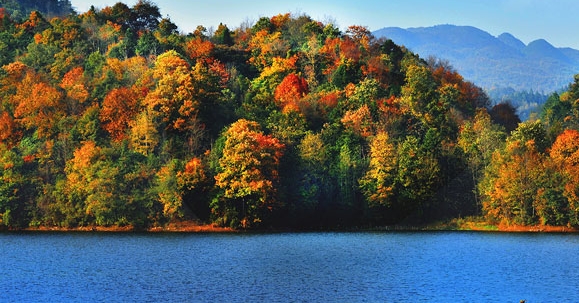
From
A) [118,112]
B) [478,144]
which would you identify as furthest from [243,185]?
[478,144]

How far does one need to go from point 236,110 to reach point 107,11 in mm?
44089

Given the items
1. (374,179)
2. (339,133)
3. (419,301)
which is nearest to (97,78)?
(339,133)

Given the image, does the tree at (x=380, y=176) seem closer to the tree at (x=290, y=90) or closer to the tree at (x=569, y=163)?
the tree at (x=290, y=90)

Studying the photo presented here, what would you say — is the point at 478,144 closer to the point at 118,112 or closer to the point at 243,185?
the point at 243,185

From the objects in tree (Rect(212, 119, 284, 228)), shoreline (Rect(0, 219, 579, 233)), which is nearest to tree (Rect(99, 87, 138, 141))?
shoreline (Rect(0, 219, 579, 233))

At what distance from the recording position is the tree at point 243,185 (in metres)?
81.8

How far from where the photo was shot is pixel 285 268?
5144 cm

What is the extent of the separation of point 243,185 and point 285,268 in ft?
101

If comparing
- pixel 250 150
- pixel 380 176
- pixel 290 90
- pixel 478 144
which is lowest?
pixel 380 176

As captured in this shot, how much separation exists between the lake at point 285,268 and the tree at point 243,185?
772 cm

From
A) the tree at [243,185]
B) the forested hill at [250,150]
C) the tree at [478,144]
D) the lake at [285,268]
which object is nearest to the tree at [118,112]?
the forested hill at [250,150]

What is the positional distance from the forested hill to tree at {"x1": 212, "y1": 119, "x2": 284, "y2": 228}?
16cm

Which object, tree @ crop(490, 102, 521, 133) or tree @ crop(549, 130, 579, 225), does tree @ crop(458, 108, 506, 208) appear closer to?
tree @ crop(549, 130, 579, 225)

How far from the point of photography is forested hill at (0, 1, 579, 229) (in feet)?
272
